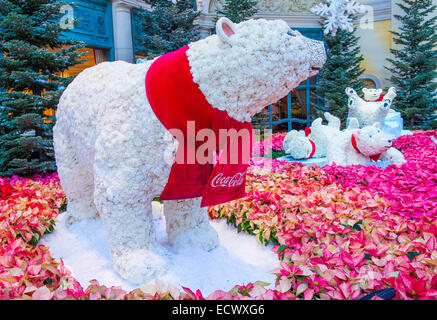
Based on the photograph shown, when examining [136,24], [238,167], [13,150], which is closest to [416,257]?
[238,167]

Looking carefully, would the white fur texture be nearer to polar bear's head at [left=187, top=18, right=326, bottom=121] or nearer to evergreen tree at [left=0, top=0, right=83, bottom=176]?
evergreen tree at [left=0, top=0, right=83, bottom=176]

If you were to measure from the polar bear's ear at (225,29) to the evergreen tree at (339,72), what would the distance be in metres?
7.02

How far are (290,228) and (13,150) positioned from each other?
2782mm

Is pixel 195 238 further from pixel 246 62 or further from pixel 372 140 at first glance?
pixel 372 140

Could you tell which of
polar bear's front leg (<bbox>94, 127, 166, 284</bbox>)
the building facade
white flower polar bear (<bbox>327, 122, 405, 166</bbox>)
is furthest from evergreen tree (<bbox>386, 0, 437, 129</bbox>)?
polar bear's front leg (<bbox>94, 127, 166, 284</bbox>)

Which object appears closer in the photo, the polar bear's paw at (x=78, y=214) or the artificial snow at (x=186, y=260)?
the artificial snow at (x=186, y=260)

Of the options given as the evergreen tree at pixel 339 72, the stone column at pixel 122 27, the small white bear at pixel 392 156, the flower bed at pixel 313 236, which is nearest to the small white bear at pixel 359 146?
the small white bear at pixel 392 156

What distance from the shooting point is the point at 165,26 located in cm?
516

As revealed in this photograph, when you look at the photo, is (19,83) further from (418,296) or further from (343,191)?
(418,296)

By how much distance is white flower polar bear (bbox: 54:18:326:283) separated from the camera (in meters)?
1.09

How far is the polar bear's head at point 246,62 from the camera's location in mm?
1077

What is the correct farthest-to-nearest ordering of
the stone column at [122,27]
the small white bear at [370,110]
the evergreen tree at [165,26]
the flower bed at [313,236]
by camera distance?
1. the evergreen tree at [165,26]
2. the stone column at [122,27]
3. the small white bear at [370,110]
4. the flower bed at [313,236]
